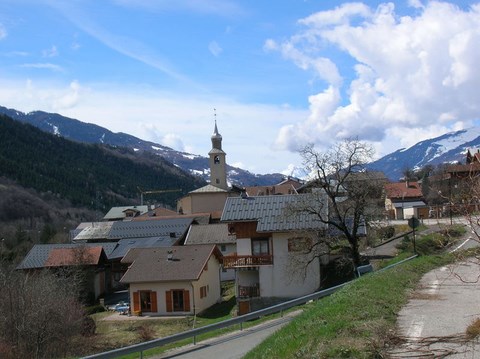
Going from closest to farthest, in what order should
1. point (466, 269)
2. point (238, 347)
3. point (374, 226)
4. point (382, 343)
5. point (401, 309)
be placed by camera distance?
point (382, 343) < point (401, 309) < point (238, 347) < point (466, 269) < point (374, 226)

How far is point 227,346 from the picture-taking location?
1628 centimetres

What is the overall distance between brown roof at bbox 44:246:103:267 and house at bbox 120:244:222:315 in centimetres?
1363

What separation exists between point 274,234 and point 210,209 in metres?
71.1

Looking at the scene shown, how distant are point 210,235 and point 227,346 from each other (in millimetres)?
47458

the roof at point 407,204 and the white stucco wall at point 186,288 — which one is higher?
the roof at point 407,204

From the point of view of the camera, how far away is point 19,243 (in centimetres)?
8994

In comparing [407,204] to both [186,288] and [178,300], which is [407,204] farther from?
[178,300]

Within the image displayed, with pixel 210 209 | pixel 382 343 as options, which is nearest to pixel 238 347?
pixel 382 343

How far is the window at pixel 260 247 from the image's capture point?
38094mm

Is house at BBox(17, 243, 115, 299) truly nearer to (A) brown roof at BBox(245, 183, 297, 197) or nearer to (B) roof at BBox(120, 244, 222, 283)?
(B) roof at BBox(120, 244, 222, 283)

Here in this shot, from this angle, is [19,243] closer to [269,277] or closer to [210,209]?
[210,209]

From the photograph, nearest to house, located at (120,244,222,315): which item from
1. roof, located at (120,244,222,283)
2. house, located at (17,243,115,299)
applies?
roof, located at (120,244,222,283)

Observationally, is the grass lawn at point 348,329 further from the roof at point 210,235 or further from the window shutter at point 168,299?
the roof at point 210,235

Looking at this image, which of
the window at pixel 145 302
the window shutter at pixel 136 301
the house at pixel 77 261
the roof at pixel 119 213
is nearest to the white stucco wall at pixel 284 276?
the window at pixel 145 302
